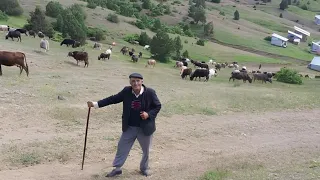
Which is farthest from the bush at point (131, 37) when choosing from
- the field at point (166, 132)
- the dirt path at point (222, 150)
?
the dirt path at point (222, 150)

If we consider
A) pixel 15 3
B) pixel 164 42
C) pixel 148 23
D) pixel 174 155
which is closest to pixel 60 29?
pixel 15 3

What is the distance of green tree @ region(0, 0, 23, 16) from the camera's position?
65.0 meters

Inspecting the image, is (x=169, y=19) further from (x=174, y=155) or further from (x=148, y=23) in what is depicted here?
(x=174, y=155)

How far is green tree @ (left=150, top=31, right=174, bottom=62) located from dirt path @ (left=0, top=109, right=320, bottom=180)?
117 ft

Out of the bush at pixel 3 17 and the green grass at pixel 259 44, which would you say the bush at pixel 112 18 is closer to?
the bush at pixel 3 17

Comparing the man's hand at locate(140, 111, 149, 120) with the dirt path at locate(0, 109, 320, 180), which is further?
the dirt path at locate(0, 109, 320, 180)

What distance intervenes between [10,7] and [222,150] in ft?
189

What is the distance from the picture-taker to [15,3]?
65.9 meters

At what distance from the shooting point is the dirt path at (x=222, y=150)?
1166 centimetres

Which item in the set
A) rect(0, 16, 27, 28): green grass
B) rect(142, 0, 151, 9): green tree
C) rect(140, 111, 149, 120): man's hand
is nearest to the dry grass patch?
rect(140, 111, 149, 120): man's hand

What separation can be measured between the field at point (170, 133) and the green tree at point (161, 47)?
97.3ft

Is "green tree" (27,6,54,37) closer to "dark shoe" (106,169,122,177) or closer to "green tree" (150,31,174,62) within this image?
"green tree" (150,31,174,62)

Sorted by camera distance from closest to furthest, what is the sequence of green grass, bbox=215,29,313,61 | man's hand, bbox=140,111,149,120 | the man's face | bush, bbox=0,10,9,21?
the man's face < man's hand, bbox=140,111,149,120 < bush, bbox=0,10,9,21 < green grass, bbox=215,29,313,61

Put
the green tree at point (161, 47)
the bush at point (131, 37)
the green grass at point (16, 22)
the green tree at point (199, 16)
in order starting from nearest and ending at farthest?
the green tree at point (161, 47) → the green grass at point (16, 22) → the bush at point (131, 37) → the green tree at point (199, 16)
